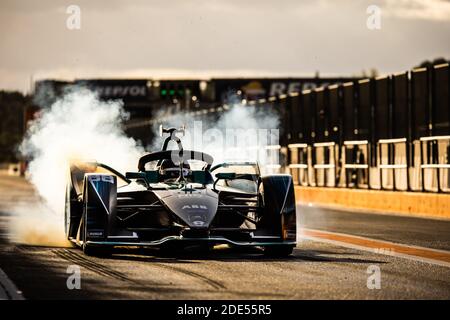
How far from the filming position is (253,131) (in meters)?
52.7

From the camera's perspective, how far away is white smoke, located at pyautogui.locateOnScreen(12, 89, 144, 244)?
26.8 meters

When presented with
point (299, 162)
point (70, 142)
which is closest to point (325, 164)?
point (299, 162)

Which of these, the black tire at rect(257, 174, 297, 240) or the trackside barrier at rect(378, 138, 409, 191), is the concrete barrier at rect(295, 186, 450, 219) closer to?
the trackside barrier at rect(378, 138, 409, 191)

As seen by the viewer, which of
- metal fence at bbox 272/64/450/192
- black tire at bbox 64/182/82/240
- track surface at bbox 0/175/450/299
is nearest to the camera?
track surface at bbox 0/175/450/299

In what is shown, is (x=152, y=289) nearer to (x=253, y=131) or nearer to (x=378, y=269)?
(x=378, y=269)

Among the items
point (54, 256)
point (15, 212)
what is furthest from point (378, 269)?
point (15, 212)

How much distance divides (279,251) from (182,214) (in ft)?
4.44

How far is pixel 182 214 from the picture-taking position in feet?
53.6

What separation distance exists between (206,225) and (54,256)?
6.42 ft

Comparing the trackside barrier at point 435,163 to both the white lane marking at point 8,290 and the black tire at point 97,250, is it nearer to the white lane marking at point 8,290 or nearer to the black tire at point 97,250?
the black tire at point 97,250

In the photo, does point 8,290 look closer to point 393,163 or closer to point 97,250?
point 97,250

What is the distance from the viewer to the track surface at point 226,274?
12125mm

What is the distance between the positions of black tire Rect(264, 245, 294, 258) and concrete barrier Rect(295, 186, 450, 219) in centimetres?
1462

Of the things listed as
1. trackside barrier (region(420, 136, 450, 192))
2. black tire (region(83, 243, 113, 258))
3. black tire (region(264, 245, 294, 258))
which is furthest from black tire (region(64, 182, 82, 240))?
trackside barrier (region(420, 136, 450, 192))
